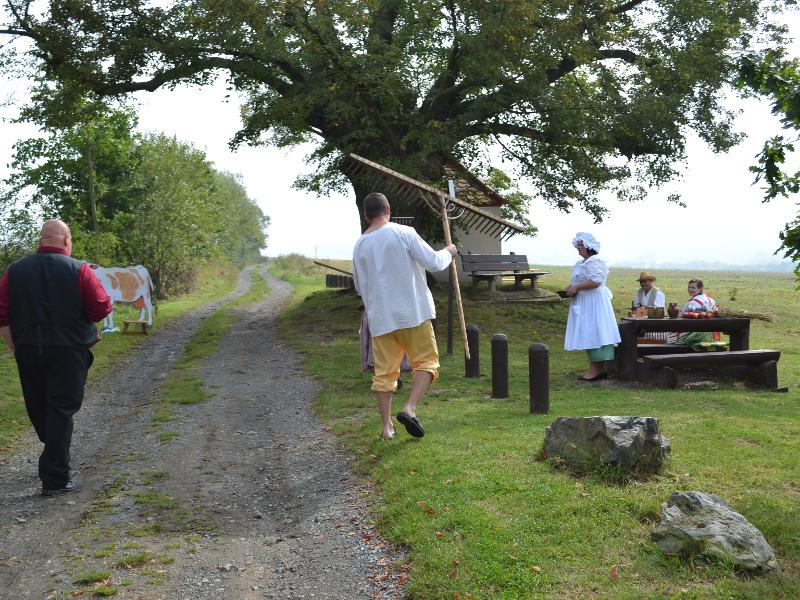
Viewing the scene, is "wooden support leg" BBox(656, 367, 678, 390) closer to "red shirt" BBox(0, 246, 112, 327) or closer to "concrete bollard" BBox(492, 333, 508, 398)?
"concrete bollard" BBox(492, 333, 508, 398)

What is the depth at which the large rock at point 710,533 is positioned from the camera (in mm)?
4730

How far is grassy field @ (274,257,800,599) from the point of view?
15.7 ft

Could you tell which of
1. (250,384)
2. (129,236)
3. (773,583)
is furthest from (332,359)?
(129,236)

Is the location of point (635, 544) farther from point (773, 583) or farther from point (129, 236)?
point (129, 236)

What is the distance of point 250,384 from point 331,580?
344 inches

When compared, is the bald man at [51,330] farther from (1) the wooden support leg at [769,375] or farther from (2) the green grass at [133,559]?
(1) the wooden support leg at [769,375]

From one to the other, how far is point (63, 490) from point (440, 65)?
1740cm

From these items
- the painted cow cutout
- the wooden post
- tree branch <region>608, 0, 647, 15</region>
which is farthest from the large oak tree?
the wooden post

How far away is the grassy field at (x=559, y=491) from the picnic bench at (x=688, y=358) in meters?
0.35

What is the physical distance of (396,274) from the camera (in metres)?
8.09

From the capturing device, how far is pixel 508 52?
19.3 meters

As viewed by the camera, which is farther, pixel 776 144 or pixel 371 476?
pixel 371 476

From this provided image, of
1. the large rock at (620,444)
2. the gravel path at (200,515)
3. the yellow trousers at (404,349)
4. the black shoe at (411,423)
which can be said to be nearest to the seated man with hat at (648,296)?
Result: the gravel path at (200,515)

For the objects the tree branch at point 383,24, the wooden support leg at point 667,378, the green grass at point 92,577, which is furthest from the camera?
the tree branch at point 383,24
